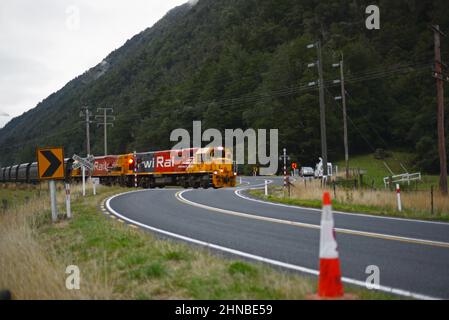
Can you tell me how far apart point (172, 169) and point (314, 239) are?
2780 centimetres

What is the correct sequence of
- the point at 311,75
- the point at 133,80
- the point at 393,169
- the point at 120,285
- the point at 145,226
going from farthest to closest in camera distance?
the point at 133,80, the point at 311,75, the point at 393,169, the point at 145,226, the point at 120,285

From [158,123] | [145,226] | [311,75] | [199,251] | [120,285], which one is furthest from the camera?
[158,123]

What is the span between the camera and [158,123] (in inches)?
3612

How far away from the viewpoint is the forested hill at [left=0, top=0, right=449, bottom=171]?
65562 millimetres

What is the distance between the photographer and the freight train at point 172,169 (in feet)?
112

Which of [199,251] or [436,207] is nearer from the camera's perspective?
[199,251]

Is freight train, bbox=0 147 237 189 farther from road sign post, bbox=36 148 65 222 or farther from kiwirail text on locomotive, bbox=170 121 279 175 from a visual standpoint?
road sign post, bbox=36 148 65 222

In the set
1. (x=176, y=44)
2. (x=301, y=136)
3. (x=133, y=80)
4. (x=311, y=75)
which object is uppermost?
(x=176, y=44)

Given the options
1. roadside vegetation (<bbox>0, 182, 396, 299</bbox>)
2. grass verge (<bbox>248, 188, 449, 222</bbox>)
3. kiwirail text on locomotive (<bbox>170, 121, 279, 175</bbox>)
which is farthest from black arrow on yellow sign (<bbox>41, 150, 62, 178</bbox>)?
kiwirail text on locomotive (<bbox>170, 121, 279, 175</bbox>)

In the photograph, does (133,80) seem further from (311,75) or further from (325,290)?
(325,290)

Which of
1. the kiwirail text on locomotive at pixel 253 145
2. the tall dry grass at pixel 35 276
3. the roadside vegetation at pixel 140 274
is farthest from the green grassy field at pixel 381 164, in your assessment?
the tall dry grass at pixel 35 276

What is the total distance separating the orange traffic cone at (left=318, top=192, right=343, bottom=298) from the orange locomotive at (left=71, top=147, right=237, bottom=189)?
28.5m

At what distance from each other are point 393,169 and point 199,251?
5279cm

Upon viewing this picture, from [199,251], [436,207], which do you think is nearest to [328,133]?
[436,207]
